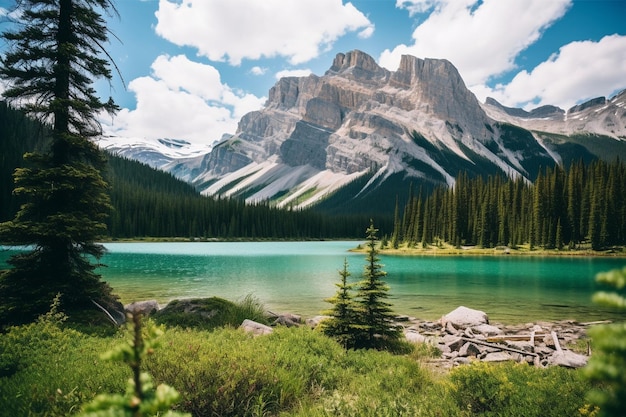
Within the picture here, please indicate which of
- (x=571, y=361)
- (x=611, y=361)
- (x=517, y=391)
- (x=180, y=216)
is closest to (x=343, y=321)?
(x=517, y=391)

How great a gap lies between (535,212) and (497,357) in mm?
88927

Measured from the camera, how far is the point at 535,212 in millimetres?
89312

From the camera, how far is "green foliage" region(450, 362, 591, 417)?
6.79 metres

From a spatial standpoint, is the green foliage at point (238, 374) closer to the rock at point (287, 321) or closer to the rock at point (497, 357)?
the rock at point (497, 357)

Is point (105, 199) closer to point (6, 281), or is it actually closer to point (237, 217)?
point (6, 281)

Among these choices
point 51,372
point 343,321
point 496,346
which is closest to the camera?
point 51,372

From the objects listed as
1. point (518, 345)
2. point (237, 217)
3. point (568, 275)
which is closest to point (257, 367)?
point (518, 345)

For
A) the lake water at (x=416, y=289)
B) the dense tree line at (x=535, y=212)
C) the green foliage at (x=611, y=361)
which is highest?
the dense tree line at (x=535, y=212)

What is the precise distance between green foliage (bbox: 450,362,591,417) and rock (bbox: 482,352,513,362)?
535cm

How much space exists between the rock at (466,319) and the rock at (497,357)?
17.2ft

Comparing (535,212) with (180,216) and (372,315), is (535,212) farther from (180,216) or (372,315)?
(180,216)

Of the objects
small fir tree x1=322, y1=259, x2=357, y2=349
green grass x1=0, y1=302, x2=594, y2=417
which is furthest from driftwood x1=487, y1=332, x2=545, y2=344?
green grass x1=0, y1=302, x2=594, y2=417

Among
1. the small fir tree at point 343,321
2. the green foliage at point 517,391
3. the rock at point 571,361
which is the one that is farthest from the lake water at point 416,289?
the green foliage at point 517,391

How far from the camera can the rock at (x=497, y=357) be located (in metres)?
13.6
